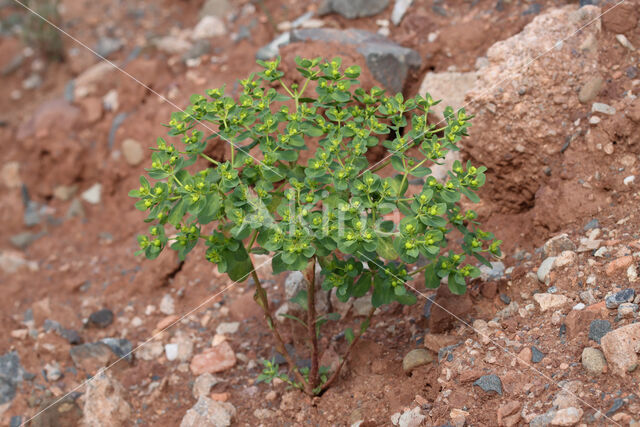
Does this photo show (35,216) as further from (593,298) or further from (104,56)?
(593,298)

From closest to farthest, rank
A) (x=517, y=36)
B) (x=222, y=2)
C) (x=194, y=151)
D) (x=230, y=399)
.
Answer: (x=194, y=151) < (x=230, y=399) < (x=517, y=36) < (x=222, y=2)

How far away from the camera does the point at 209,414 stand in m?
2.93

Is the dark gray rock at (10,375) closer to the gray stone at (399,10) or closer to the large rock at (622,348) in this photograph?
the large rock at (622,348)

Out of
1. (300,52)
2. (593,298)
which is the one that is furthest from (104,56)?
(593,298)

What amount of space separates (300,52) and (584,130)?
1.71 metres

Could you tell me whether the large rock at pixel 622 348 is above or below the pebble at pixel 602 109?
below

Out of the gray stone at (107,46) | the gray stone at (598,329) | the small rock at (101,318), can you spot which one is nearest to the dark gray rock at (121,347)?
the small rock at (101,318)

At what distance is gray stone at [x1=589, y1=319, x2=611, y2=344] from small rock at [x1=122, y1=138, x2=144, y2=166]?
342cm

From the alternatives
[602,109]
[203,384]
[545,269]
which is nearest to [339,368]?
[203,384]

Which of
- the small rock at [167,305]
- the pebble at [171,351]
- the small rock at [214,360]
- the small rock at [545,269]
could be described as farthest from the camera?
the small rock at [167,305]

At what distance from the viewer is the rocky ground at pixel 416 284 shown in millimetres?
2561

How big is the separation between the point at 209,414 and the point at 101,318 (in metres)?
1.28

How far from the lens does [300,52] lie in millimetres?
3971

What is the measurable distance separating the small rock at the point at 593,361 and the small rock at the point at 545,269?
47 cm
